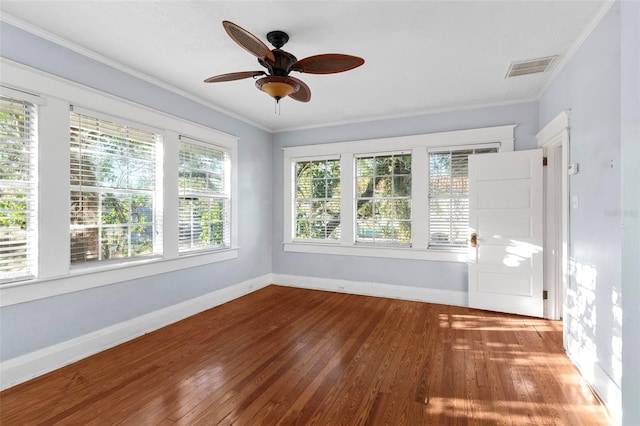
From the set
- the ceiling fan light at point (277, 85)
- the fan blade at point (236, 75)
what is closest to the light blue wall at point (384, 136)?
the ceiling fan light at point (277, 85)

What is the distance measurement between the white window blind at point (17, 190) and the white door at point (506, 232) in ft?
15.2

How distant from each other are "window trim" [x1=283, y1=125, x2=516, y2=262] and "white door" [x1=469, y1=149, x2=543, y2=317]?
32cm

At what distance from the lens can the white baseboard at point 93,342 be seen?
2.31 m

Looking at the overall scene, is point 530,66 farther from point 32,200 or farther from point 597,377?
point 32,200

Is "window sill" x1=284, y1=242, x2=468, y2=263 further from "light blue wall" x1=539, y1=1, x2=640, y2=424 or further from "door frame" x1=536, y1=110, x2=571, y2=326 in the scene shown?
"light blue wall" x1=539, y1=1, x2=640, y2=424

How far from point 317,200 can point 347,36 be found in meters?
2.98

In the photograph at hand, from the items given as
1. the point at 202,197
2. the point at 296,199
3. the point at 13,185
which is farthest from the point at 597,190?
the point at 13,185

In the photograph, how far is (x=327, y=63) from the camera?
7.10 ft

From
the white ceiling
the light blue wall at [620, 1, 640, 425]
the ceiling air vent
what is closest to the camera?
the light blue wall at [620, 1, 640, 425]

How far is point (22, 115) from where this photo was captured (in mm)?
2402

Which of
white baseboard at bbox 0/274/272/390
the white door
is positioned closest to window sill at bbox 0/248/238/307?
white baseboard at bbox 0/274/272/390

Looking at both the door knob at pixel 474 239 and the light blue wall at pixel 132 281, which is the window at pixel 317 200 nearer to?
the light blue wall at pixel 132 281

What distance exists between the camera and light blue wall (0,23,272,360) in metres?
2.36

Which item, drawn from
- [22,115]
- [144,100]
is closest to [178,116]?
[144,100]
